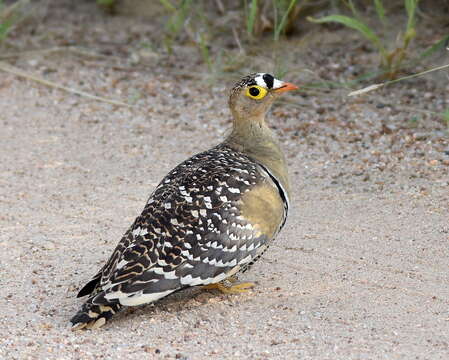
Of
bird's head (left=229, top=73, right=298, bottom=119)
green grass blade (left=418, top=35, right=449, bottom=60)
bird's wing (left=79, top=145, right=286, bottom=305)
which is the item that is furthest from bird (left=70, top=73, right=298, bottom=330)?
green grass blade (left=418, top=35, right=449, bottom=60)

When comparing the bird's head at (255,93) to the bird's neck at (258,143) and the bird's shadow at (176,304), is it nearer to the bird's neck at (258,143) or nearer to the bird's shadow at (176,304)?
the bird's neck at (258,143)

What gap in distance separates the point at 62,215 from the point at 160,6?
4164mm

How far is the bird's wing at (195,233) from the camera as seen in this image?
395cm

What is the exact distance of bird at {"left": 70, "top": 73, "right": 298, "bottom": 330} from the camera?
394 centimetres

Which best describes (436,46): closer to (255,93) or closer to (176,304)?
(255,93)

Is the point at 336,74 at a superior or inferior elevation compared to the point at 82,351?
inferior

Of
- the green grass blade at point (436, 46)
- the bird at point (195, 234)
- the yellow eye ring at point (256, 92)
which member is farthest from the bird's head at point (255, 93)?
the green grass blade at point (436, 46)

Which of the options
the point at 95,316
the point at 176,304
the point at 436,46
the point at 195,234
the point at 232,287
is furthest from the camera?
the point at 436,46

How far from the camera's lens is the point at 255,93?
4.73 metres

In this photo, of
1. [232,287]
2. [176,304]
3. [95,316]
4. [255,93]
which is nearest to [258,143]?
[255,93]

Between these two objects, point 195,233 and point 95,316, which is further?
point 195,233

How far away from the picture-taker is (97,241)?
5129mm

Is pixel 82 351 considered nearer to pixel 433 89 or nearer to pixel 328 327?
pixel 328 327

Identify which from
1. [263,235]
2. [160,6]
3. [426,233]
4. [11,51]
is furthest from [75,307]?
[160,6]
